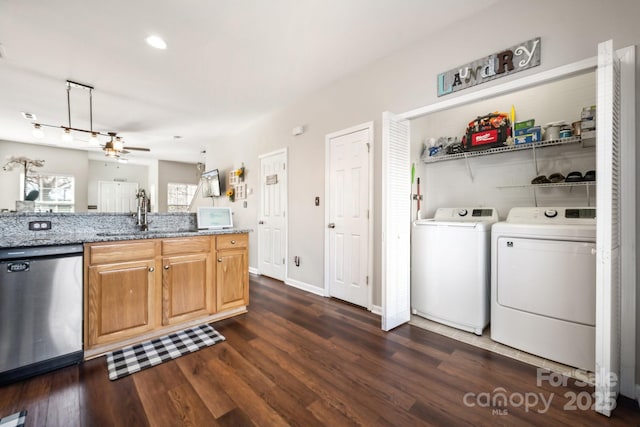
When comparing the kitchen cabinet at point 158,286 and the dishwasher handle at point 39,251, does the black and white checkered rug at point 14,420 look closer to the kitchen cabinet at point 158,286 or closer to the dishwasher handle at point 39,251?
the kitchen cabinet at point 158,286

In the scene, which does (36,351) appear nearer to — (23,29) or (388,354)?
(388,354)

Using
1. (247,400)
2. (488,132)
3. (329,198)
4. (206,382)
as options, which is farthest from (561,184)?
(206,382)

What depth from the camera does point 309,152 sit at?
148 inches

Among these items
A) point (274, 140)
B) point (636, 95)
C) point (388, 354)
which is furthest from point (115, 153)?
point (636, 95)

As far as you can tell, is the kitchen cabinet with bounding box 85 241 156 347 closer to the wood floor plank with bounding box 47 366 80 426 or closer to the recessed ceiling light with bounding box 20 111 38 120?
the wood floor plank with bounding box 47 366 80 426

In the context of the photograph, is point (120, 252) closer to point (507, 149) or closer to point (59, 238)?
point (59, 238)

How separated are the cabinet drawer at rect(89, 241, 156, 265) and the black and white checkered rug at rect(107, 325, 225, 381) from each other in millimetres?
737

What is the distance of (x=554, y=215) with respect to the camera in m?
2.23

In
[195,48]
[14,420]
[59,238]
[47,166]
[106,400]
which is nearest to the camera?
[14,420]

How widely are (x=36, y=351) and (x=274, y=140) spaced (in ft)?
11.8

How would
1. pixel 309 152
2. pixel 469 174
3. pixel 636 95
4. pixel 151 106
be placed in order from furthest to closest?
1. pixel 151 106
2. pixel 309 152
3. pixel 469 174
4. pixel 636 95

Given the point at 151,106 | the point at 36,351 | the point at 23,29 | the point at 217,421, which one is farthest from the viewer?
the point at 151,106

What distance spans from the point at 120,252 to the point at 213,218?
959 mm

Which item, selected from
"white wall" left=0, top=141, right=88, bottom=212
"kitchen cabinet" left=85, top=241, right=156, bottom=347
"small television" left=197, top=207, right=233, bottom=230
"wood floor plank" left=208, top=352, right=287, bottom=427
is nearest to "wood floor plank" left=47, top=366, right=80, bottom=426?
"kitchen cabinet" left=85, top=241, right=156, bottom=347
